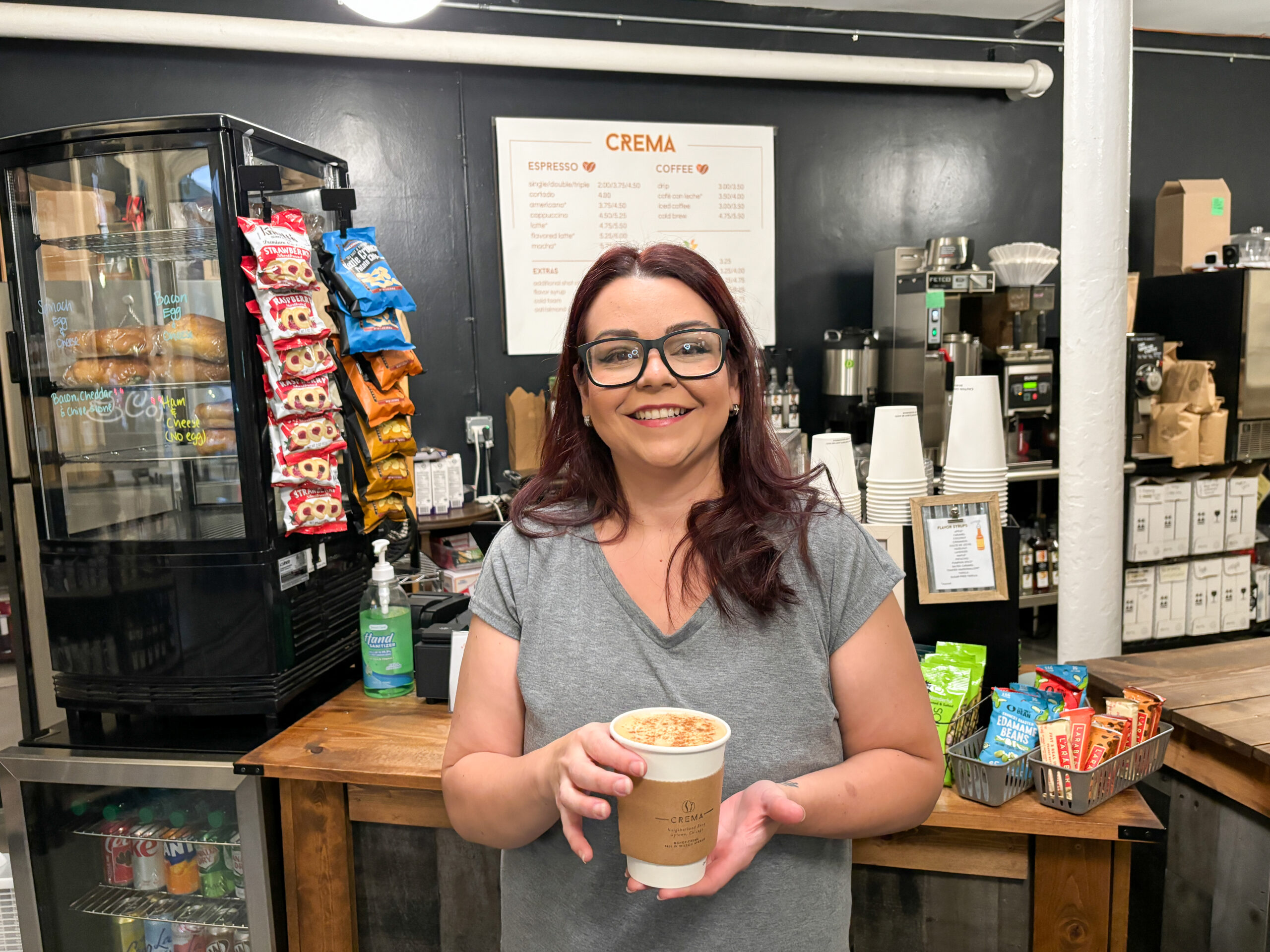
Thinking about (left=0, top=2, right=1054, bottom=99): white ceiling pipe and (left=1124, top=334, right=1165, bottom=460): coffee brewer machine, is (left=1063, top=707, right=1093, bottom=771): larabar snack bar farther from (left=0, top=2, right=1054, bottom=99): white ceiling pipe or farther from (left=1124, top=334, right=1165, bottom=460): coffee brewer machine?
(left=0, top=2, right=1054, bottom=99): white ceiling pipe

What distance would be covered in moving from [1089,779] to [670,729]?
0.96 meters

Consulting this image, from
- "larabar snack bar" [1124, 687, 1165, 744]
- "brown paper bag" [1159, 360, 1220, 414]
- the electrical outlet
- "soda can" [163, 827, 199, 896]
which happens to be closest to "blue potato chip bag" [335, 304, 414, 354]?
"soda can" [163, 827, 199, 896]

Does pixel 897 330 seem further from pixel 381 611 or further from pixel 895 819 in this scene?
pixel 895 819

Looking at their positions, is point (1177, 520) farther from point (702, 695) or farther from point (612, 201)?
point (702, 695)

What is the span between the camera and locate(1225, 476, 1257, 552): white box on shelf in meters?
4.95

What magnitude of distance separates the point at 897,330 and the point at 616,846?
412cm

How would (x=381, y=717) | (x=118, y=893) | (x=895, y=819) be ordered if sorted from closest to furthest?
1. (x=895, y=819)
2. (x=381, y=717)
3. (x=118, y=893)

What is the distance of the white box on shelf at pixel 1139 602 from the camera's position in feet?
15.8

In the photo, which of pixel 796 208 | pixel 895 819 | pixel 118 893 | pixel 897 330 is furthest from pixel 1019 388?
pixel 118 893

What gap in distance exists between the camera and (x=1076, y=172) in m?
2.45

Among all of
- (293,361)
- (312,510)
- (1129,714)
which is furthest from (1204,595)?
(293,361)

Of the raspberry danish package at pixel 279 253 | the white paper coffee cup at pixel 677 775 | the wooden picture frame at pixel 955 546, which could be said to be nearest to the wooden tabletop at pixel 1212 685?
the wooden picture frame at pixel 955 546

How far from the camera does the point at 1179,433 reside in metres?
4.73

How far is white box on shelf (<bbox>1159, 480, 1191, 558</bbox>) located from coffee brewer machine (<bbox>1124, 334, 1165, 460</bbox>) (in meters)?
0.22
